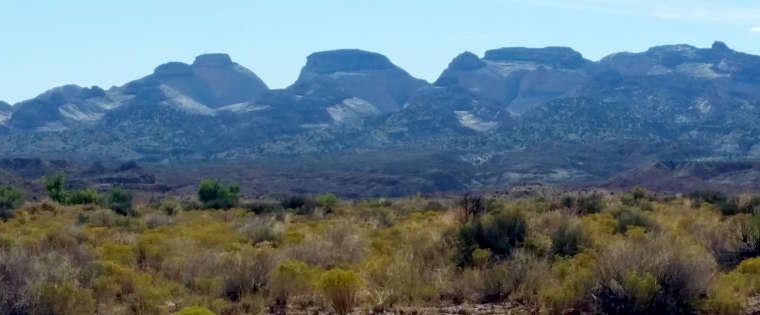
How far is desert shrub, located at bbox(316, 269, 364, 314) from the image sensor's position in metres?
13.2

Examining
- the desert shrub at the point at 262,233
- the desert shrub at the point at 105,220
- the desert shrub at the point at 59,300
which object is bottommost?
the desert shrub at the point at 105,220

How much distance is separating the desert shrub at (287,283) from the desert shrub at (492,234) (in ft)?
11.8

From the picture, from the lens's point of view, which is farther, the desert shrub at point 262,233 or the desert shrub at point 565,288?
the desert shrub at point 262,233

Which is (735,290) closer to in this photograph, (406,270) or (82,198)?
(406,270)

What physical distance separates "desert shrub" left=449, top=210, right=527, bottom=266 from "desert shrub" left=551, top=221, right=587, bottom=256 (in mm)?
665

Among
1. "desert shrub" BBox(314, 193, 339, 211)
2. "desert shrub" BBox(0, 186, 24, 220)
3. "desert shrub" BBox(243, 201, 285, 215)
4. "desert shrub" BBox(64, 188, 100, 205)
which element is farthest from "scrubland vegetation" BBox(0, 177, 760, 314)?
"desert shrub" BBox(64, 188, 100, 205)

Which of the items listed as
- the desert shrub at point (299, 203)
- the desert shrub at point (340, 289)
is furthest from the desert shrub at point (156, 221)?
the desert shrub at point (340, 289)

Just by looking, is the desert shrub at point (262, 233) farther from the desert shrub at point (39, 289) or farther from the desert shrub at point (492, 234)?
the desert shrub at point (39, 289)

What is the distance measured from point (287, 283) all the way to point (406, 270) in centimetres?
215

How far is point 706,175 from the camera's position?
323 feet

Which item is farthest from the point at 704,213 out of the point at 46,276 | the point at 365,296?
the point at 46,276

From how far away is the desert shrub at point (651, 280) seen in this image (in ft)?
40.3

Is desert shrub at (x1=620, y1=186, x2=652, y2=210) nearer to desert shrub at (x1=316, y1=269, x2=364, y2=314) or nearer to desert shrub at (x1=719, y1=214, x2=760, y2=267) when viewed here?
desert shrub at (x1=719, y1=214, x2=760, y2=267)

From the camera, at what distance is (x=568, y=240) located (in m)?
17.5
